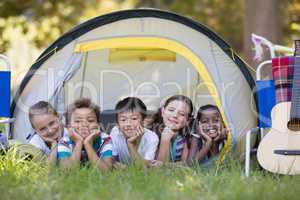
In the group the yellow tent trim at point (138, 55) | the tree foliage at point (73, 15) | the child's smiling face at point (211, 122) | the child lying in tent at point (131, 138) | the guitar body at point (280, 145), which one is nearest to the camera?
the guitar body at point (280, 145)

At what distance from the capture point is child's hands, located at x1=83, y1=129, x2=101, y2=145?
422cm

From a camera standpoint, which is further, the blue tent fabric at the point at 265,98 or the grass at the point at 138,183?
the blue tent fabric at the point at 265,98

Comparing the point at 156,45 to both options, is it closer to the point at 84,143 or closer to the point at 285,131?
the point at 84,143

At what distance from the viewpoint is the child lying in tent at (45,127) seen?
4.43m

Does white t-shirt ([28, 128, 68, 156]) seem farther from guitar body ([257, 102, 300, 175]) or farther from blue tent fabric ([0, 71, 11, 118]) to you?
guitar body ([257, 102, 300, 175])

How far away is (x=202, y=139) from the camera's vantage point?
180 inches

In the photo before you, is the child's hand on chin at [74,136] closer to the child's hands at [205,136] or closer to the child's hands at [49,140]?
the child's hands at [49,140]

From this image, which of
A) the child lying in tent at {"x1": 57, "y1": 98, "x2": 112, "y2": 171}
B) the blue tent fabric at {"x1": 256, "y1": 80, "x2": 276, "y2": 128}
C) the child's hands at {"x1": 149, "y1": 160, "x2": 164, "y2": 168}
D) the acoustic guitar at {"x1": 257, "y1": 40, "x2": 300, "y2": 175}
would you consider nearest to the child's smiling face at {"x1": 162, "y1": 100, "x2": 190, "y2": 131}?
the child's hands at {"x1": 149, "y1": 160, "x2": 164, "y2": 168}

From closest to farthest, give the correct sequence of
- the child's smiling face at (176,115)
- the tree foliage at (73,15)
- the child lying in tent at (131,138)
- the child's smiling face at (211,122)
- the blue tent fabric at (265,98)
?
the blue tent fabric at (265,98), the child lying in tent at (131,138), the child's smiling face at (211,122), the child's smiling face at (176,115), the tree foliage at (73,15)

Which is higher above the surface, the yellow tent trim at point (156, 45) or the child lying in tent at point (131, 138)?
the yellow tent trim at point (156, 45)

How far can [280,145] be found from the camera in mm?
3971

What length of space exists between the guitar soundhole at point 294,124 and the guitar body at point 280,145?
35 millimetres

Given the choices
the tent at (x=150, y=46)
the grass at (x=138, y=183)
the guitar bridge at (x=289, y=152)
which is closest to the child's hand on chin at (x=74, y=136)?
the grass at (x=138, y=183)

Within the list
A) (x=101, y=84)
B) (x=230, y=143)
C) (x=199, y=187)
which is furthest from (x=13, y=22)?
(x=199, y=187)
